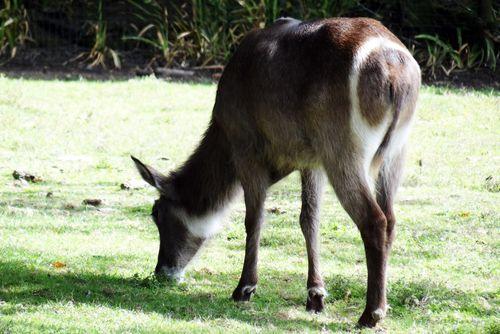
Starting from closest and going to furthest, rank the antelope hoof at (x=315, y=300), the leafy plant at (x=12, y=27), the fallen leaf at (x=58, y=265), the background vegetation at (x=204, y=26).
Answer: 1. the antelope hoof at (x=315, y=300)
2. the fallen leaf at (x=58, y=265)
3. the background vegetation at (x=204, y=26)
4. the leafy plant at (x=12, y=27)

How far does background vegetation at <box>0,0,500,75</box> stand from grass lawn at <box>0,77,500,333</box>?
216 cm

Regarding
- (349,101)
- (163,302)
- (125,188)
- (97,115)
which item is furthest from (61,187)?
(349,101)

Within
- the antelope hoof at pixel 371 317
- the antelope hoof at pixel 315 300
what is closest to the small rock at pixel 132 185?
the antelope hoof at pixel 315 300

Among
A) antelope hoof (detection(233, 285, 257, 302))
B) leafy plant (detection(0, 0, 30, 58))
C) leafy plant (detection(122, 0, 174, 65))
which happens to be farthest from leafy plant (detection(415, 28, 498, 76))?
antelope hoof (detection(233, 285, 257, 302))

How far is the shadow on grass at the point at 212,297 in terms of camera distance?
543 cm

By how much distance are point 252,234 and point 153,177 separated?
2.75 ft

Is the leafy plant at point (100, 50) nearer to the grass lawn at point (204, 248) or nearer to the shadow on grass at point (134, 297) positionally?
the grass lawn at point (204, 248)

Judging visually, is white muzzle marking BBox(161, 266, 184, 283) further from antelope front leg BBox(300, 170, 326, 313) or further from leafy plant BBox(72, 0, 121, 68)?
leafy plant BBox(72, 0, 121, 68)

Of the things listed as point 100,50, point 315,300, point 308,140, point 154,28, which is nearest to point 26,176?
point 315,300

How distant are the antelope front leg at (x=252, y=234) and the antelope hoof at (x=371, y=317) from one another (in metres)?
0.86

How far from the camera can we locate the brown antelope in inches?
201

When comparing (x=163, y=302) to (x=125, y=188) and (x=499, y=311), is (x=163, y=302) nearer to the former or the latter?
(x=499, y=311)

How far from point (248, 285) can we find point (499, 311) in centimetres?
146

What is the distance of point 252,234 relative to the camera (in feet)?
19.2
